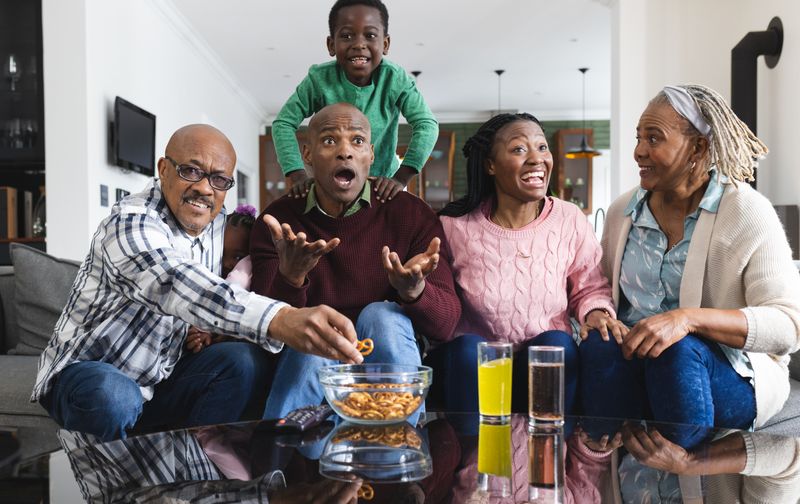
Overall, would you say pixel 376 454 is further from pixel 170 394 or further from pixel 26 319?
pixel 26 319

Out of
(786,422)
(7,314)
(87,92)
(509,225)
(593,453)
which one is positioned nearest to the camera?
(593,453)

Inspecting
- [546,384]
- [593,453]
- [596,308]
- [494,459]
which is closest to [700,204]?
[596,308]

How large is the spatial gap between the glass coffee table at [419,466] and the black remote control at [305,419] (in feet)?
0.05

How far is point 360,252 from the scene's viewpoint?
6.85ft

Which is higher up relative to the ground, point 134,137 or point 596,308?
point 134,137

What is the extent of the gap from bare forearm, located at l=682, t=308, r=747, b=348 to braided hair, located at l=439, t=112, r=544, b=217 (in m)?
0.75

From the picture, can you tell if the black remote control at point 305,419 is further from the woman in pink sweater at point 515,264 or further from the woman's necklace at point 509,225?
the woman's necklace at point 509,225

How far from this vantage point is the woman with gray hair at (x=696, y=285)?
5.46ft

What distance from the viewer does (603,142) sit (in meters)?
10.9

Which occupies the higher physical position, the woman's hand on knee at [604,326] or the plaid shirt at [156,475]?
the woman's hand on knee at [604,326]

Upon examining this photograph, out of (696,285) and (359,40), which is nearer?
(696,285)

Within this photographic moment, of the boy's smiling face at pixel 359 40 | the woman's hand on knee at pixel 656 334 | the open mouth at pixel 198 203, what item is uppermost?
the boy's smiling face at pixel 359 40

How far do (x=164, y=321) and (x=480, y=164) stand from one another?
102 centimetres

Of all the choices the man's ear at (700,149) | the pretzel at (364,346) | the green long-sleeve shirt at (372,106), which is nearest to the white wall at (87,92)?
the green long-sleeve shirt at (372,106)
